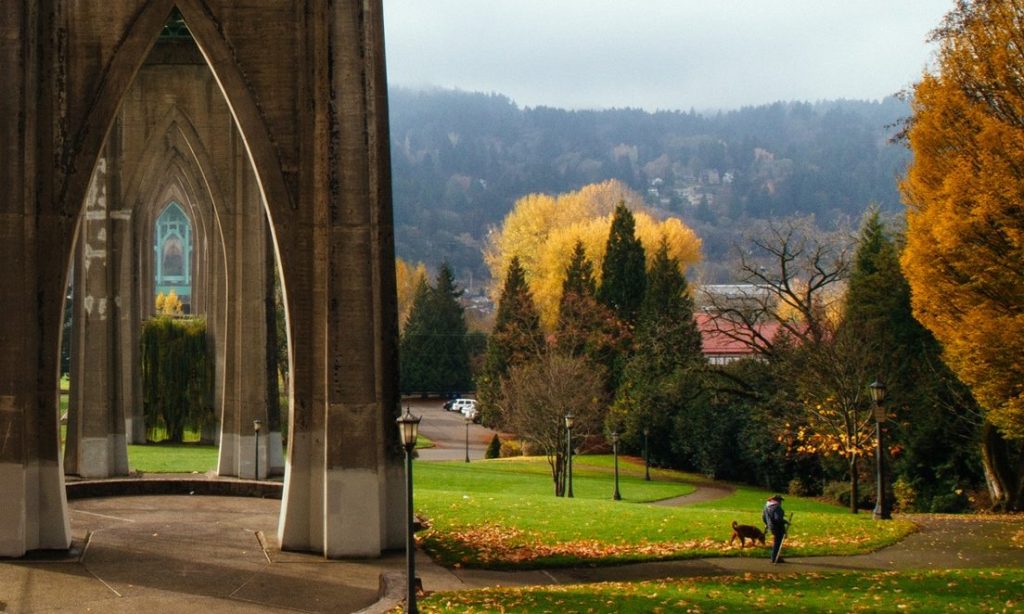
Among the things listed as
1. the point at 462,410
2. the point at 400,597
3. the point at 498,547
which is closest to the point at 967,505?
the point at 498,547

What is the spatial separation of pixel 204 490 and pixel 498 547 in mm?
8340

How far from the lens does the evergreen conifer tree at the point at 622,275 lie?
56688 mm

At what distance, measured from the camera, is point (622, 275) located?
187 feet

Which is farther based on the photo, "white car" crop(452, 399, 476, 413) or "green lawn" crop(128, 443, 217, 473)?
"white car" crop(452, 399, 476, 413)

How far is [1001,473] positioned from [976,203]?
10605 mm

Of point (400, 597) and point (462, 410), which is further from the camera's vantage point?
point (462, 410)

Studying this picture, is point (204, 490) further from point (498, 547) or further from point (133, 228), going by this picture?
point (133, 228)

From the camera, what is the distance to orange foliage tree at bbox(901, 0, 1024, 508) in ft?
70.4

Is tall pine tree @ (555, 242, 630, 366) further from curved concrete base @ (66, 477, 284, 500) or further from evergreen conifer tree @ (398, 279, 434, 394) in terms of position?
curved concrete base @ (66, 477, 284, 500)

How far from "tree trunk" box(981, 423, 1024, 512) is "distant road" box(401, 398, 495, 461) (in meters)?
24.9

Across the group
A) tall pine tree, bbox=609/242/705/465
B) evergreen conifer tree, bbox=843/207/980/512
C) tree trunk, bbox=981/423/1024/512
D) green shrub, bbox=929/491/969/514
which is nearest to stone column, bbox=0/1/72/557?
tree trunk, bbox=981/423/1024/512

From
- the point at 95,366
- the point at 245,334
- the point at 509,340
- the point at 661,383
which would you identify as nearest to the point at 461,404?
the point at 509,340

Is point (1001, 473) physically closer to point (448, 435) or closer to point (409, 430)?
point (409, 430)

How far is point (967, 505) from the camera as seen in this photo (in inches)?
1281
